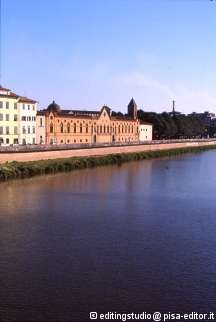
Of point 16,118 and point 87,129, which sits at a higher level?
point 16,118

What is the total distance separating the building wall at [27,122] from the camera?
44.0 m

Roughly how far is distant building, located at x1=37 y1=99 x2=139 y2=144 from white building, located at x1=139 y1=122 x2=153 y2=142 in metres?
1.40

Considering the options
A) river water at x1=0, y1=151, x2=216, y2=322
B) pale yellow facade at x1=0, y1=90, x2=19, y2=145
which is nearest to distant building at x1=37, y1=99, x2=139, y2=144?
pale yellow facade at x1=0, y1=90, x2=19, y2=145

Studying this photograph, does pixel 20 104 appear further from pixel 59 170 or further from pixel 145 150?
pixel 145 150

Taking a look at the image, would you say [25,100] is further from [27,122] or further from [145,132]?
[145,132]

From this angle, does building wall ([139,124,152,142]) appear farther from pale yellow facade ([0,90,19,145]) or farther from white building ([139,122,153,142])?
pale yellow facade ([0,90,19,145])

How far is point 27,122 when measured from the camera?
4478cm

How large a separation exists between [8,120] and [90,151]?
7.24 meters

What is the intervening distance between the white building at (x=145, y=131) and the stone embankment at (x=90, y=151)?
443 centimetres

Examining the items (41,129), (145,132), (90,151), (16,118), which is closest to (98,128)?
(41,129)

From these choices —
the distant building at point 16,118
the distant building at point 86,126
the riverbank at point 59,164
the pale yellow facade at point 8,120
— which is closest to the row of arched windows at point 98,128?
the distant building at point 86,126

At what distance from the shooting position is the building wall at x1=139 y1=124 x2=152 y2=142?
6850cm

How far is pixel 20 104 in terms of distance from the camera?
1719 inches

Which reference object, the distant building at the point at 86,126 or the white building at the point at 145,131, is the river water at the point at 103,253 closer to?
the distant building at the point at 86,126
